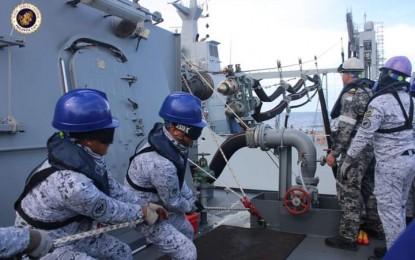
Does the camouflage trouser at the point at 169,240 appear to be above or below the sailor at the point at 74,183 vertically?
below

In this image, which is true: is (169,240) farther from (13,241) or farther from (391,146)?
(391,146)

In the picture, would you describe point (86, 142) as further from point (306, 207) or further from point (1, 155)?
point (306, 207)

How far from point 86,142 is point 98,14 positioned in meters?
2.38

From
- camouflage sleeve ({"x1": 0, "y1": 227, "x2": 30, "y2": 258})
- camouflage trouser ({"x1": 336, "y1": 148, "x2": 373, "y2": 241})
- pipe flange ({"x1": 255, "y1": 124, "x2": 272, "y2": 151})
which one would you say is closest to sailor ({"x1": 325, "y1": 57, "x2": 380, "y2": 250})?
camouflage trouser ({"x1": 336, "y1": 148, "x2": 373, "y2": 241})

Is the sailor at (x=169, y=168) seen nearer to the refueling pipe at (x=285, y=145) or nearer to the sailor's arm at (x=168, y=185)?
the sailor's arm at (x=168, y=185)

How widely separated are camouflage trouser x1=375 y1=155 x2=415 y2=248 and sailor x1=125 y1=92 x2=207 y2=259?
1676mm

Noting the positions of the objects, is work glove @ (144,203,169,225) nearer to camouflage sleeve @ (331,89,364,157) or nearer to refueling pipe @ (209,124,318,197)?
camouflage sleeve @ (331,89,364,157)

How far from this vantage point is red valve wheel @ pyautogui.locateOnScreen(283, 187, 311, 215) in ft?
14.4

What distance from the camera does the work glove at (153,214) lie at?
2488mm

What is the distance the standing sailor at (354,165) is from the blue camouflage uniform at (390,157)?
49cm

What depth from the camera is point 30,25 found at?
3.27m

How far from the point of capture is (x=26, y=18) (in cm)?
322

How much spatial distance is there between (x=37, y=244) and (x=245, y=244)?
281 cm

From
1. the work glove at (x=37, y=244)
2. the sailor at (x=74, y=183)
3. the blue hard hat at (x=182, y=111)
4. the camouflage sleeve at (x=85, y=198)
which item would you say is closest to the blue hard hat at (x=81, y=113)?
the sailor at (x=74, y=183)
